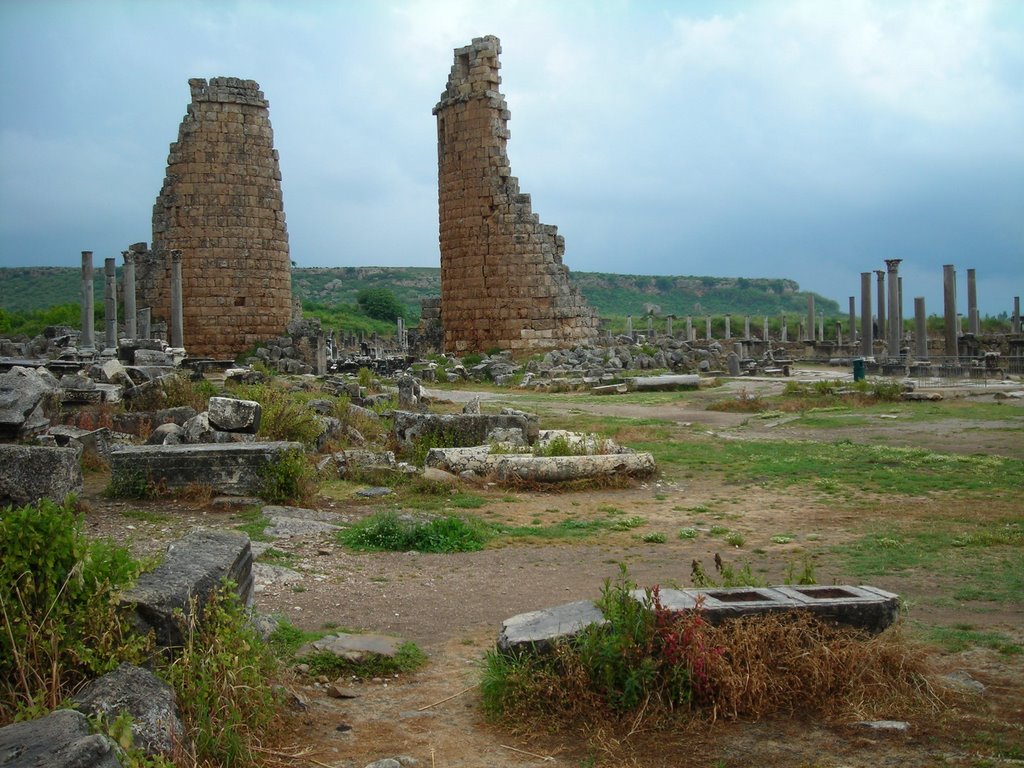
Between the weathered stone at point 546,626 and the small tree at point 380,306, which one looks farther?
the small tree at point 380,306

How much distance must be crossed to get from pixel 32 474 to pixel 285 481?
247 cm

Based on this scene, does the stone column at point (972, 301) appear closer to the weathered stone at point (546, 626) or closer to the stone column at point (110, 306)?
the stone column at point (110, 306)

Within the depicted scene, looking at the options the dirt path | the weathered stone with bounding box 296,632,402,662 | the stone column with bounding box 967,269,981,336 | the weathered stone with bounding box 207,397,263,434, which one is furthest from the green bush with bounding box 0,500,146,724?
the stone column with bounding box 967,269,981,336

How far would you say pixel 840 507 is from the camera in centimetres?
972

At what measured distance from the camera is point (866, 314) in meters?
34.8

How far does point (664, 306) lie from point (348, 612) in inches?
4996

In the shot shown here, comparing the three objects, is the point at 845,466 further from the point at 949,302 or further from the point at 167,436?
the point at 949,302

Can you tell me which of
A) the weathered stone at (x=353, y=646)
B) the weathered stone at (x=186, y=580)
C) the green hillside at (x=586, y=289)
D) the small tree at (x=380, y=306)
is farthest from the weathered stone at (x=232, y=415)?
the green hillside at (x=586, y=289)

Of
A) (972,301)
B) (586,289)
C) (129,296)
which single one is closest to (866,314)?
(972,301)

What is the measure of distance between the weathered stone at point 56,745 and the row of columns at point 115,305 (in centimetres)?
1922

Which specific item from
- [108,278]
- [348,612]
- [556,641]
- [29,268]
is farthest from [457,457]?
[29,268]

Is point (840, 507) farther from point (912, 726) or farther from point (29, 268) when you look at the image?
point (29, 268)

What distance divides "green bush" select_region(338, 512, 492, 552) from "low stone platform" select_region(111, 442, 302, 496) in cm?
171

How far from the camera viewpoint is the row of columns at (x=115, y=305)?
23859 millimetres
